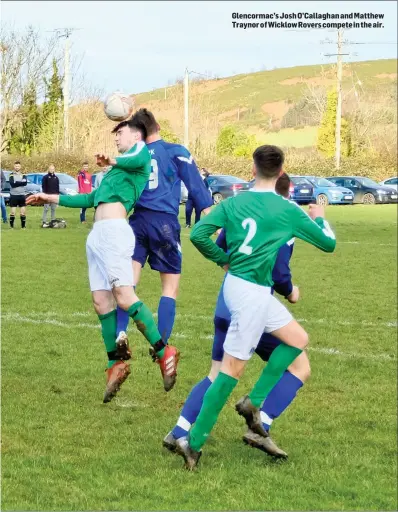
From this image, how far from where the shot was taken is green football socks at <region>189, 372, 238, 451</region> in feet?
20.6

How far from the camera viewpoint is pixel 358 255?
2284 cm

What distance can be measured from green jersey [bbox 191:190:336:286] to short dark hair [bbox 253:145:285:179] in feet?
0.52

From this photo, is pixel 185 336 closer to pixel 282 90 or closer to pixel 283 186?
pixel 283 186

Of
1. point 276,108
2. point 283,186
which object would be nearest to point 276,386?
point 283,186

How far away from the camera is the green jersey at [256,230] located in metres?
5.93

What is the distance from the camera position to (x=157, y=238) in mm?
7156

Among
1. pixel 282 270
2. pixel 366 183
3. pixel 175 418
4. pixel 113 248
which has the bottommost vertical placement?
pixel 175 418

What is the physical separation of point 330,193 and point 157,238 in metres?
39.9

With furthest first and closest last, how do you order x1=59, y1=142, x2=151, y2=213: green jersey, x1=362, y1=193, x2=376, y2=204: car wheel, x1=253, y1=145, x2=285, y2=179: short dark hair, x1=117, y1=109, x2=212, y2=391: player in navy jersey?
x1=362, y1=193, x2=376, y2=204: car wheel → x1=117, y1=109, x2=212, y2=391: player in navy jersey → x1=59, y1=142, x2=151, y2=213: green jersey → x1=253, y1=145, x2=285, y2=179: short dark hair

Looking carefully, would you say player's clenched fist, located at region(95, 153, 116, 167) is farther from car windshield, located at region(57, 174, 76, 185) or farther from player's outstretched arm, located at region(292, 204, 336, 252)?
car windshield, located at region(57, 174, 76, 185)

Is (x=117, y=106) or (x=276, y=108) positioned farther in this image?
(x=276, y=108)

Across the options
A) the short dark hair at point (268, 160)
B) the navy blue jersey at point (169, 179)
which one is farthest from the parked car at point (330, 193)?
the short dark hair at point (268, 160)

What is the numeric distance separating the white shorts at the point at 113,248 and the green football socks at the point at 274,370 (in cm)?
107

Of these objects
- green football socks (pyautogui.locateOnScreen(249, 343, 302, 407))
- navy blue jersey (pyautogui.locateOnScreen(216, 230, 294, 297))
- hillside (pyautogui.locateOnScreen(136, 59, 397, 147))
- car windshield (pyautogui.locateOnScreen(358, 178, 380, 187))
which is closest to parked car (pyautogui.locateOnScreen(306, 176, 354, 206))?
car windshield (pyautogui.locateOnScreen(358, 178, 380, 187))
